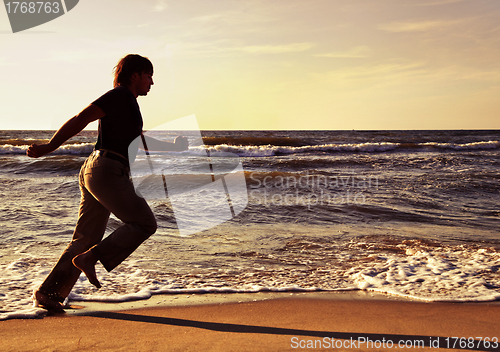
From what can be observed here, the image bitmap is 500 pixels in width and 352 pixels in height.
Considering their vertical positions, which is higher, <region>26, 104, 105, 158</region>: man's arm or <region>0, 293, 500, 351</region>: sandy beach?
<region>26, 104, 105, 158</region>: man's arm

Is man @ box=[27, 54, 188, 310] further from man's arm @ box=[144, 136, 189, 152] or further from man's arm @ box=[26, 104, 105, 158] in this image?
man's arm @ box=[144, 136, 189, 152]

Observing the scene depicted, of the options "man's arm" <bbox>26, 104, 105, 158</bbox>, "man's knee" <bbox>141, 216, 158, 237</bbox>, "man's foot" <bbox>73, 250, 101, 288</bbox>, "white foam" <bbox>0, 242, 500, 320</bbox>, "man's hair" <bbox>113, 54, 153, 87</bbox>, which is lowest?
"white foam" <bbox>0, 242, 500, 320</bbox>

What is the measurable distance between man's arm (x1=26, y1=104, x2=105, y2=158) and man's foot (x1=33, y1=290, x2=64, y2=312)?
990 millimetres

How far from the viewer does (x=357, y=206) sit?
260 inches

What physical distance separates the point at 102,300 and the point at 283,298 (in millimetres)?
1357

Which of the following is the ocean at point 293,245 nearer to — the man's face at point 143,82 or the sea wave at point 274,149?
the man's face at point 143,82

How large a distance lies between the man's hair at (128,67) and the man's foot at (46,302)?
1518 millimetres

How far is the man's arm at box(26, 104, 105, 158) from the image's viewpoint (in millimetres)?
2150

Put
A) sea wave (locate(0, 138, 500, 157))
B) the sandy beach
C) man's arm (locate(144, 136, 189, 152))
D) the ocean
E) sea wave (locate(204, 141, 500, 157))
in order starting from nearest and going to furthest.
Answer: the sandy beach < man's arm (locate(144, 136, 189, 152)) < the ocean < sea wave (locate(0, 138, 500, 157)) < sea wave (locate(204, 141, 500, 157))

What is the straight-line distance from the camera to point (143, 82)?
8.06ft

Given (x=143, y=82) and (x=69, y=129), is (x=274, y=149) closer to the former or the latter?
(x=143, y=82)

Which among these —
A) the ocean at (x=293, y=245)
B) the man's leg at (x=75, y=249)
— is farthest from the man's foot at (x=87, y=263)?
the ocean at (x=293, y=245)

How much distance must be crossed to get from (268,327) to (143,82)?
178 centimetres

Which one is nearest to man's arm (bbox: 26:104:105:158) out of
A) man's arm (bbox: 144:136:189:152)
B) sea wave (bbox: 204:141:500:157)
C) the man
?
the man
